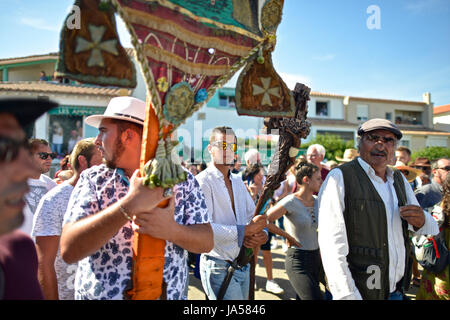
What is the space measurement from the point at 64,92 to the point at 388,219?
53.9 ft

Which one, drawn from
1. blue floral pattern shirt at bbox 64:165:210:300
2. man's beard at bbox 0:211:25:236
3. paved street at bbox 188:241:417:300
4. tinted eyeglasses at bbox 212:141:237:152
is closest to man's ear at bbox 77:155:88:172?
blue floral pattern shirt at bbox 64:165:210:300

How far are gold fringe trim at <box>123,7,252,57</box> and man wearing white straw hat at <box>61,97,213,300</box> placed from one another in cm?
47

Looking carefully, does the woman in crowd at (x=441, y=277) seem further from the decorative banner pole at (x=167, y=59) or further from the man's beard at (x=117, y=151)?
the man's beard at (x=117, y=151)

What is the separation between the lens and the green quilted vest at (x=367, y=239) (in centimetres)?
215

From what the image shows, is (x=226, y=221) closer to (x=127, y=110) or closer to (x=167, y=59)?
(x=127, y=110)

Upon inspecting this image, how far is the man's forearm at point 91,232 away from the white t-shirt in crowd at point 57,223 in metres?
0.79

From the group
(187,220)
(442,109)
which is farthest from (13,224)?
(442,109)

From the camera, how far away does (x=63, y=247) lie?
52.4 inches

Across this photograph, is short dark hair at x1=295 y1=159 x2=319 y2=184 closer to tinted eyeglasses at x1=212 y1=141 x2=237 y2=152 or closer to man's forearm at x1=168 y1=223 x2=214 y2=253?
tinted eyeglasses at x1=212 y1=141 x2=237 y2=152

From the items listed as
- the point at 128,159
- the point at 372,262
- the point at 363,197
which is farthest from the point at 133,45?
the point at 372,262

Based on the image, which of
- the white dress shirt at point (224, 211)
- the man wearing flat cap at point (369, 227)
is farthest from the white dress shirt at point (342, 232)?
the white dress shirt at point (224, 211)

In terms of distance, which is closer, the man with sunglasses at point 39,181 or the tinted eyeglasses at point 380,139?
the tinted eyeglasses at point 380,139
